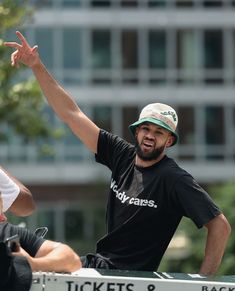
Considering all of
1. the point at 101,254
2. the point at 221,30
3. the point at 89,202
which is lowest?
the point at 89,202

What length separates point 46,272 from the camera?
452cm

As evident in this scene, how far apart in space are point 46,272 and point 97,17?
3046cm

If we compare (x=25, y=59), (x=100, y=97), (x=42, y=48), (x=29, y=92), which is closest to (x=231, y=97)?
(x=100, y=97)

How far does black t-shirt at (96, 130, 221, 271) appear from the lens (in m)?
5.39

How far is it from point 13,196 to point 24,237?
81 centimetres

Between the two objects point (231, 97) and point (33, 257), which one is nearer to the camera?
point (33, 257)

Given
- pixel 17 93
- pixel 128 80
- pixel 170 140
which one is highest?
pixel 128 80

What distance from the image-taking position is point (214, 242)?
5441mm

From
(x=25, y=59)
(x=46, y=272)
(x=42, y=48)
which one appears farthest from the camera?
(x=42, y=48)

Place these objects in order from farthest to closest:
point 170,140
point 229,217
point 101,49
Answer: point 101,49, point 229,217, point 170,140

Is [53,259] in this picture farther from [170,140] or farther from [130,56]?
[130,56]

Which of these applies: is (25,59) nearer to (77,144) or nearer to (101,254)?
(101,254)

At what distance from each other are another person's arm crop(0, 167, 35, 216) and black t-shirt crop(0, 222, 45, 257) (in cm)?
64

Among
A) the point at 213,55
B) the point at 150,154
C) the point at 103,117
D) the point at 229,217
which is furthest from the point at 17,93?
the point at 213,55
